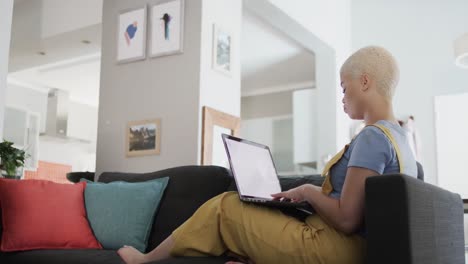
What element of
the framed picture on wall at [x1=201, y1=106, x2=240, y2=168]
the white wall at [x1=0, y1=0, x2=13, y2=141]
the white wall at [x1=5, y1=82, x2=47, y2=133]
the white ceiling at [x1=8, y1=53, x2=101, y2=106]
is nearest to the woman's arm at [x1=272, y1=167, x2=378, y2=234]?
the white wall at [x1=0, y1=0, x2=13, y2=141]

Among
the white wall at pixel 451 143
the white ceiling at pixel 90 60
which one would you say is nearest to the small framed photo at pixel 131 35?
the white ceiling at pixel 90 60

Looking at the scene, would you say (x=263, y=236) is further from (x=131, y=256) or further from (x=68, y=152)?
(x=68, y=152)

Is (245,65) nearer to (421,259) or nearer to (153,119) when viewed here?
(153,119)

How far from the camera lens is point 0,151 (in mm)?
3518

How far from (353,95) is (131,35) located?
3429mm

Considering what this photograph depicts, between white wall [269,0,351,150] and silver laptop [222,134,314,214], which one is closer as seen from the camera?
silver laptop [222,134,314,214]

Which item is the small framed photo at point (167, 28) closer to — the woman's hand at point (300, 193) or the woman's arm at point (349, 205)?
the woman's hand at point (300, 193)

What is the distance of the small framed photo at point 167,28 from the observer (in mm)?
4582

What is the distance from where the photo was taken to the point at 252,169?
2018 mm

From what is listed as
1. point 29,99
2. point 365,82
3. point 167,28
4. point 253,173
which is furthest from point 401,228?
point 29,99

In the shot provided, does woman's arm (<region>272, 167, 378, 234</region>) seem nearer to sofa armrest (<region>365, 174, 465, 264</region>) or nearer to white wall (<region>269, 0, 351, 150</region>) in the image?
sofa armrest (<region>365, 174, 465, 264</region>)

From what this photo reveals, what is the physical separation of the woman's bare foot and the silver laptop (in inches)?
18.1

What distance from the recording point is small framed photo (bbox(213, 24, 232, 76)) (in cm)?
462

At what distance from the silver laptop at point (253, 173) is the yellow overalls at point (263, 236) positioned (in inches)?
1.7
